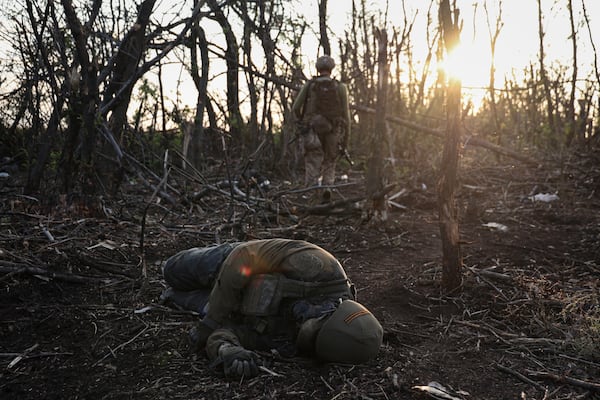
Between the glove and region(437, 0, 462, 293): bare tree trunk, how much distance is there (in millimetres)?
1914

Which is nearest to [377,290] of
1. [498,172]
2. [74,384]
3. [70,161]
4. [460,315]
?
[460,315]

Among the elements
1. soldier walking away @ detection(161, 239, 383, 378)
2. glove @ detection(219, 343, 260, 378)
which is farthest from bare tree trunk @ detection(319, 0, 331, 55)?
glove @ detection(219, 343, 260, 378)

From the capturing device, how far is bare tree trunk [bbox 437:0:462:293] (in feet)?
12.6

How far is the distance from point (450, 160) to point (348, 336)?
1.86m

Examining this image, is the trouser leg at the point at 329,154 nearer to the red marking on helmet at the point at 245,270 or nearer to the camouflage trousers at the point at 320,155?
the camouflage trousers at the point at 320,155

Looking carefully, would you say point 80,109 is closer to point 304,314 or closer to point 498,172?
point 304,314

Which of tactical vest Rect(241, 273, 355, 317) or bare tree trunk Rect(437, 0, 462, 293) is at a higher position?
bare tree trunk Rect(437, 0, 462, 293)

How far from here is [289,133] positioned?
11.2 meters

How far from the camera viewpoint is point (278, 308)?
276cm

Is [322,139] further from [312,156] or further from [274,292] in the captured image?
[274,292]

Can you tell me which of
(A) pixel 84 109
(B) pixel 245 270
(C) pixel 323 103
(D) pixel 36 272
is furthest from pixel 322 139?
(B) pixel 245 270

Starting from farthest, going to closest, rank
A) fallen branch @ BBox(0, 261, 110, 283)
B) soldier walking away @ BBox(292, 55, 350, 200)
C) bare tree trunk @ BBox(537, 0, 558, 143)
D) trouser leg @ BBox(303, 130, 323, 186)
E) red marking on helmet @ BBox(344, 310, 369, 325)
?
bare tree trunk @ BBox(537, 0, 558, 143) → trouser leg @ BBox(303, 130, 323, 186) → soldier walking away @ BBox(292, 55, 350, 200) → fallen branch @ BBox(0, 261, 110, 283) → red marking on helmet @ BBox(344, 310, 369, 325)

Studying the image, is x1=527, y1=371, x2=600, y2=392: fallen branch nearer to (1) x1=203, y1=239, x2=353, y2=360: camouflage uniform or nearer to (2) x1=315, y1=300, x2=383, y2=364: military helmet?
(2) x1=315, y1=300, x2=383, y2=364: military helmet

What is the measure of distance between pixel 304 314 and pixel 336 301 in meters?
0.18
